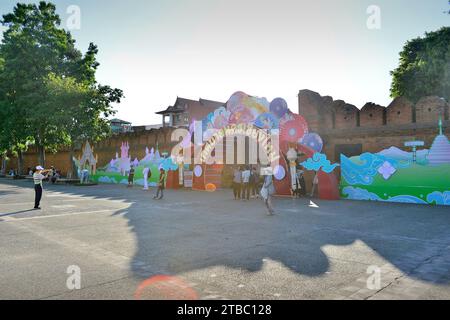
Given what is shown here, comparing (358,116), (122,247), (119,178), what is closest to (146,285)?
(122,247)

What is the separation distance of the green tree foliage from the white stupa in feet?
82.2

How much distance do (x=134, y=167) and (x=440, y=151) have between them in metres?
23.4

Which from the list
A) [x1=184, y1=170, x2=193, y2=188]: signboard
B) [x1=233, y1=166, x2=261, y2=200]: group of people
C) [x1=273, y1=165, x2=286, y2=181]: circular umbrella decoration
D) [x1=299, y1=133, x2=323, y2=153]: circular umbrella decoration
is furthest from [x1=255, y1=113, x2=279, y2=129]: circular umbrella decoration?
[x1=184, y1=170, x2=193, y2=188]: signboard

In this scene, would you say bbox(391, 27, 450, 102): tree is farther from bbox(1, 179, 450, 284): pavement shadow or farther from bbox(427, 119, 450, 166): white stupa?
bbox(1, 179, 450, 284): pavement shadow

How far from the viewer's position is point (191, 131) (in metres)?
24.9

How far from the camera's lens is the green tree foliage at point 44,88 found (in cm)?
2886

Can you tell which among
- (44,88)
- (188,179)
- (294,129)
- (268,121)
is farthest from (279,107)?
(44,88)

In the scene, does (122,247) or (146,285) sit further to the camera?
(122,247)

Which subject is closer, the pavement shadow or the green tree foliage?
the pavement shadow

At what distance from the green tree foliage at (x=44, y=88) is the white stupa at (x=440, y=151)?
987 inches

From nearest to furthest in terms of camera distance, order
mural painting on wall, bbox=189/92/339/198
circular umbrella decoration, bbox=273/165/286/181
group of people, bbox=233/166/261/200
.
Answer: group of people, bbox=233/166/261/200, mural painting on wall, bbox=189/92/339/198, circular umbrella decoration, bbox=273/165/286/181

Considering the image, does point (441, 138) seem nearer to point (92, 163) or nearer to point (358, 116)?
point (358, 116)

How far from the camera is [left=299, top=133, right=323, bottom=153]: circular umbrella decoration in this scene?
17.5 m

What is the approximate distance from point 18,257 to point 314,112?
1648cm
